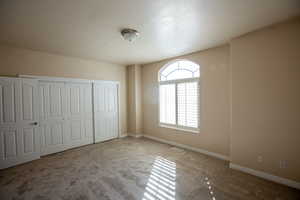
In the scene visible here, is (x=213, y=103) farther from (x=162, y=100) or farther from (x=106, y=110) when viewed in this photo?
(x=106, y=110)

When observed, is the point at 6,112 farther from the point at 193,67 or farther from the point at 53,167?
the point at 193,67

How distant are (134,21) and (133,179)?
279 centimetres

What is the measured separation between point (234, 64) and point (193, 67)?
1.29m

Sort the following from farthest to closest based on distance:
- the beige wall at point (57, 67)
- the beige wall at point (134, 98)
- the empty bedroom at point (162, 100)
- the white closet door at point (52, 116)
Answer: the beige wall at point (134, 98) → the white closet door at point (52, 116) → the beige wall at point (57, 67) → the empty bedroom at point (162, 100)

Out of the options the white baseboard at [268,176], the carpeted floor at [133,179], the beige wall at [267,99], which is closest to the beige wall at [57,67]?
the carpeted floor at [133,179]

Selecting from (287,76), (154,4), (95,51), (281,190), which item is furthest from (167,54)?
(281,190)

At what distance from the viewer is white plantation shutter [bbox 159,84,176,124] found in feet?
15.4

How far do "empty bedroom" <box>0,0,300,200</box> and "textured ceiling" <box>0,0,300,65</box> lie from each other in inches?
0.8

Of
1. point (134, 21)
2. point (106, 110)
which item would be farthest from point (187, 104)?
point (106, 110)

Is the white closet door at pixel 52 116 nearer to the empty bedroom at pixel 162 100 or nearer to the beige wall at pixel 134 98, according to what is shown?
the empty bedroom at pixel 162 100

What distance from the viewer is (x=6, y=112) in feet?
10.6

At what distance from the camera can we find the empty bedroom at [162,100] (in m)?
2.23

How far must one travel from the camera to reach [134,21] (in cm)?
235

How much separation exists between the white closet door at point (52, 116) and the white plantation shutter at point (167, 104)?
10.0 ft
